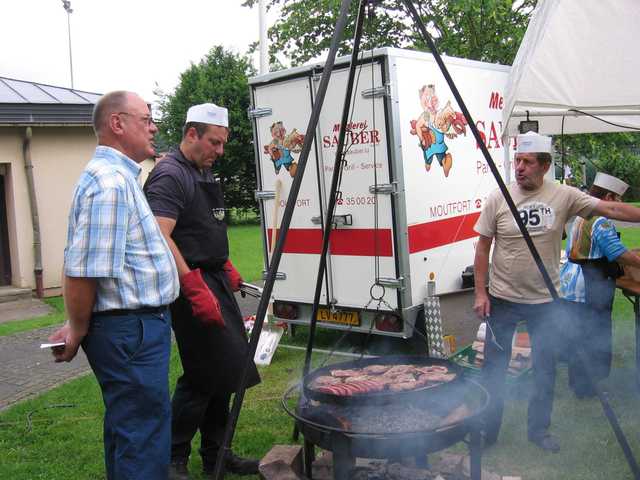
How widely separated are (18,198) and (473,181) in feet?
27.5

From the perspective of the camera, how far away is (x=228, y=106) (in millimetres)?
23891

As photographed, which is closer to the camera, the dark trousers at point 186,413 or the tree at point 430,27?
the dark trousers at point 186,413

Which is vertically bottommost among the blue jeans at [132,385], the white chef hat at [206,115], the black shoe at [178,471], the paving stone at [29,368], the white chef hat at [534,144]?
the paving stone at [29,368]

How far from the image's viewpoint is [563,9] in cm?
393

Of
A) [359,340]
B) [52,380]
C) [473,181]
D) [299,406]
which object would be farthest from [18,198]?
[299,406]

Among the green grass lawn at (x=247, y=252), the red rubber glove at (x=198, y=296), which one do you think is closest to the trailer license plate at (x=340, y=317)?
the red rubber glove at (x=198, y=296)

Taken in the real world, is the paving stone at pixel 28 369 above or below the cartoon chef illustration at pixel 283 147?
below

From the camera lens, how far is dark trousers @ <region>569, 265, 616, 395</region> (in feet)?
15.8

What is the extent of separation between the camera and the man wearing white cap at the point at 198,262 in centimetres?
340

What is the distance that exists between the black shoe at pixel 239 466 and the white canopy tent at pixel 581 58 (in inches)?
124

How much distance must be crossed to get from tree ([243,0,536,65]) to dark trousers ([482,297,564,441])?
309 inches

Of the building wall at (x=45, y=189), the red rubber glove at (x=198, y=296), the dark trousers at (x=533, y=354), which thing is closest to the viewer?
the red rubber glove at (x=198, y=296)

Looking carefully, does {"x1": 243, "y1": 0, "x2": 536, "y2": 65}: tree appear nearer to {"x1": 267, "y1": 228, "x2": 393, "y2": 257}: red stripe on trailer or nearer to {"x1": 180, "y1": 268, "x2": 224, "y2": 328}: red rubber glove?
{"x1": 267, "y1": 228, "x2": 393, "y2": 257}: red stripe on trailer

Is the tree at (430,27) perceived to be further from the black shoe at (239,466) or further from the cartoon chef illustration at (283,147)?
the black shoe at (239,466)
